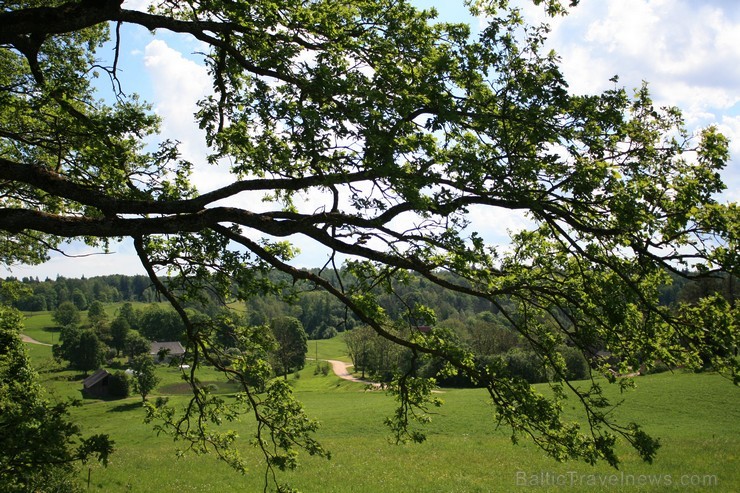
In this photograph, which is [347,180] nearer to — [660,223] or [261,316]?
[660,223]

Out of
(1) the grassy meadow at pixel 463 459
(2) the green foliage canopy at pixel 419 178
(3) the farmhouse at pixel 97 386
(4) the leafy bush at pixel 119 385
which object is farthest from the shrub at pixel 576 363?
(3) the farmhouse at pixel 97 386

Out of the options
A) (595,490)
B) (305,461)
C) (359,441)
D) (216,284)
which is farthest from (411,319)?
(359,441)

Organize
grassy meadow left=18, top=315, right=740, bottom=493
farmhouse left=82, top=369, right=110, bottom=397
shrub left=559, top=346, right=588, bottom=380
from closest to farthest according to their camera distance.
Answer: grassy meadow left=18, top=315, right=740, bottom=493 → shrub left=559, top=346, right=588, bottom=380 → farmhouse left=82, top=369, right=110, bottom=397

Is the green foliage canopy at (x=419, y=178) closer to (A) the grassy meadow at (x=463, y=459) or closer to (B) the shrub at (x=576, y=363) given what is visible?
(A) the grassy meadow at (x=463, y=459)

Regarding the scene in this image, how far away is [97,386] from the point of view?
64.2 meters

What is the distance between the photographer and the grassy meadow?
68.6 feet

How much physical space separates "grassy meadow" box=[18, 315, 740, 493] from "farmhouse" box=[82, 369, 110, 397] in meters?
21.9

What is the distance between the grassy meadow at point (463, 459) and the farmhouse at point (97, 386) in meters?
21.9

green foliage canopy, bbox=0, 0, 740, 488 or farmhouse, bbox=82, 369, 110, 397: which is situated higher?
green foliage canopy, bbox=0, 0, 740, 488

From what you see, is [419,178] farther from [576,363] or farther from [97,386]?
[97,386]

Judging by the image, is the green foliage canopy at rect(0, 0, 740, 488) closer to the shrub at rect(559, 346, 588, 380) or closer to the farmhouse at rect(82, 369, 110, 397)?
the shrub at rect(559, 346, 588, 380)

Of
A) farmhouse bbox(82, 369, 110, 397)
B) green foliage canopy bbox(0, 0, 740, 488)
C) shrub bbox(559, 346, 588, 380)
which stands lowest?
farmhouse bbox(82, 369, 110, 397)

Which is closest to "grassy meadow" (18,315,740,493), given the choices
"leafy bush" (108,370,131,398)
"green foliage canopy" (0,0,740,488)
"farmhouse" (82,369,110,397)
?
"green foliage canopy" (0,0,740,488)

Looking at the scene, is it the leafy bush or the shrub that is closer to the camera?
the shrub
